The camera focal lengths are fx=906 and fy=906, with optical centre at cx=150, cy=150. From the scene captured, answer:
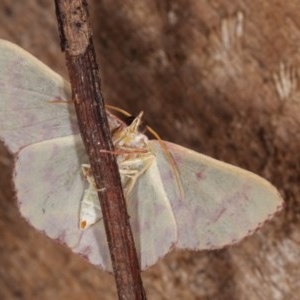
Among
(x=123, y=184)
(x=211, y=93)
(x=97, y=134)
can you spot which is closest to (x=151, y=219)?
(x=123, y=184)

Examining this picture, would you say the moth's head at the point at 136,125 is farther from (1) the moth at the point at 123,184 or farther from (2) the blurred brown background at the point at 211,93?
(2) the blurred brown background at the point at 211,93

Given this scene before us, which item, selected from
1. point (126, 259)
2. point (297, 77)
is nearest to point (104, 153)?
point (126, 259)

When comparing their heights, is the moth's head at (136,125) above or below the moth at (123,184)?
above

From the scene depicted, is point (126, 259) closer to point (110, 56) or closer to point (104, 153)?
point (104, 153)

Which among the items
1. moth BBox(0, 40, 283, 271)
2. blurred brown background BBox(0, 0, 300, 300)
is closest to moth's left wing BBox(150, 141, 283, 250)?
moth BBox(0, 40, 283, 271)

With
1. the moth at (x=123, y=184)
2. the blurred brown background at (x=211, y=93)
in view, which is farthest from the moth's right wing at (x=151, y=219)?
the blurred brown background at (x=211, y=93)

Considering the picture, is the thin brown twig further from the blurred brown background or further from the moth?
the blurred brown background
